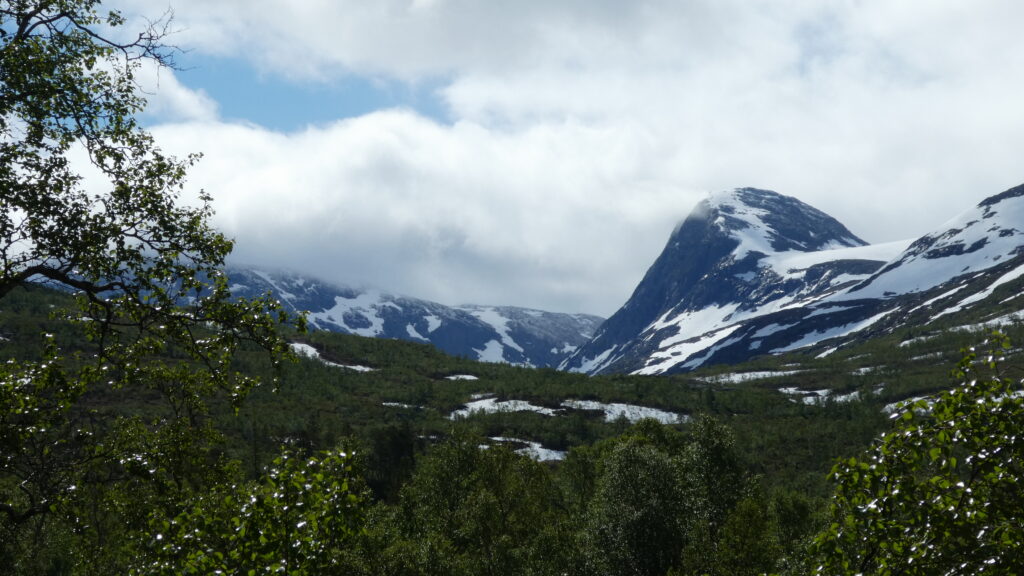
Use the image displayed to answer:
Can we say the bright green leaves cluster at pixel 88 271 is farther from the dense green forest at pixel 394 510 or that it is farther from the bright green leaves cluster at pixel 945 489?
the bright green leaves cluster at pixel 945 489

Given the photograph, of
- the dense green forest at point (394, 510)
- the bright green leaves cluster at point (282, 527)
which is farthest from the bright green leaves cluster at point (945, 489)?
the bright green leaves cluster at point (282, 527)

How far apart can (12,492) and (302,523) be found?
1458 inches

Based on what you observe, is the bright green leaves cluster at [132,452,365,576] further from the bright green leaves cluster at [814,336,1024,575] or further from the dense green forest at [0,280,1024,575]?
the bright green leaves cluster at [814,336,1024,575]

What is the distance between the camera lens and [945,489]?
12.4 meters

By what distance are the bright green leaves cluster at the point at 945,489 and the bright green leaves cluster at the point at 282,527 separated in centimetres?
961

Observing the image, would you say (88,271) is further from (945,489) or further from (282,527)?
(945,489)

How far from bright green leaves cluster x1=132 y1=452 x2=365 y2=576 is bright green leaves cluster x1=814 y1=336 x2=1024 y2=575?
31.5 ft

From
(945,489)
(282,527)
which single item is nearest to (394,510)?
(282,527)

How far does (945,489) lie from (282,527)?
13117mm

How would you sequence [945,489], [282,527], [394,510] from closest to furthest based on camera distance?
1. [945,489]
2. [282,527]
3. [394,510]

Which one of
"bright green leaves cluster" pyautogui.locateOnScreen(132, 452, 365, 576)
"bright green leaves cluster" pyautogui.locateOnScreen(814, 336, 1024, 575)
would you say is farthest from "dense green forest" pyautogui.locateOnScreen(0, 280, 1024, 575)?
"bright green leaves cluster" pyautogui.locateOnScreen(814, 336, 1024, 575)

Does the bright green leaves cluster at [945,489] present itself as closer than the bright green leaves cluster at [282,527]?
Yes

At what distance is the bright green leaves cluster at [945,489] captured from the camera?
39.1 feet

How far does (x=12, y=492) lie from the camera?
38.8 meters
